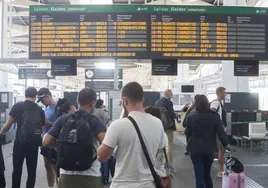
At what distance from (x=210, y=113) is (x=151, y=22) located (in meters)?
2.83

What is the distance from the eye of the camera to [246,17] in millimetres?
6203

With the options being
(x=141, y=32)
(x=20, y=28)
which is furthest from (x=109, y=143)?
(x=20, y=28)

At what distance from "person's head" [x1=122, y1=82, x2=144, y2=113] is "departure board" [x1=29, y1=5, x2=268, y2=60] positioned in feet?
13.1

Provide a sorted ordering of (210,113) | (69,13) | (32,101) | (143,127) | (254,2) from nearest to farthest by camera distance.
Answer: (143,127) → (210,113) → (32,101) → (69,13) → (254,2)

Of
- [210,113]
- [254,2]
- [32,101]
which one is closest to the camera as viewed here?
[210,113]

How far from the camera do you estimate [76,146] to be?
7.57ft

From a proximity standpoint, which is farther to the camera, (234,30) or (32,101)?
(234,30)

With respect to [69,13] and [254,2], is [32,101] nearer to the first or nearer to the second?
[69,13]

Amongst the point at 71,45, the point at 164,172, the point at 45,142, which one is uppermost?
the point at 71,45

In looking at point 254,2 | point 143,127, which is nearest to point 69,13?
point 143,127

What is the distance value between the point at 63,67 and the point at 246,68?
369 cm

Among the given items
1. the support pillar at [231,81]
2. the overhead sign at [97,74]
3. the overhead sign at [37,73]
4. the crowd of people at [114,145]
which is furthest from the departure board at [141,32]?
the overhead sign at [37,73]

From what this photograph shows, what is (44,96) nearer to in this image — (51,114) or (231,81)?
(51,114)

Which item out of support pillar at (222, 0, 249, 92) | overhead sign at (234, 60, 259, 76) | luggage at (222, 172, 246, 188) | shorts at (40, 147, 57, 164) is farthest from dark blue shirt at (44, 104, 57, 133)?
support pillar at (222, 0, 249, 92)
